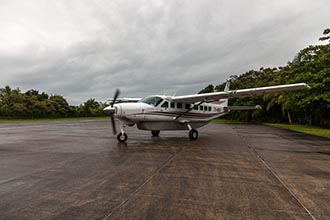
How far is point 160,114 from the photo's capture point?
448 inches

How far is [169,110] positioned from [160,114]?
0.65 metres

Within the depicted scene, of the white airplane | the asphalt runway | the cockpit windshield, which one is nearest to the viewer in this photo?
the asphalt runway

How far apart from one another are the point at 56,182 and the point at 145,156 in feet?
10.3

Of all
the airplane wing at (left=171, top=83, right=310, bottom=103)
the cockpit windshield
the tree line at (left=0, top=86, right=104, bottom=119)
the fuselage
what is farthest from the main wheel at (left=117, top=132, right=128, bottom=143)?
the tree line at (left=0, top=86, right=104, bottom=119)

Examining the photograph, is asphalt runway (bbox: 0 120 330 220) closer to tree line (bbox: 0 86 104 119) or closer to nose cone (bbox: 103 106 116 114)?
nose cone (bbox: 103 106 116 114)

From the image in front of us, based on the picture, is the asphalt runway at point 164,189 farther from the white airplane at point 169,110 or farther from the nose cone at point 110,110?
the white airplane at point 169,110

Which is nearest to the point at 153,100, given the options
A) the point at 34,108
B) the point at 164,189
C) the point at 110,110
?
the point at 110,110

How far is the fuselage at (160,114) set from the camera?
10.3 metres

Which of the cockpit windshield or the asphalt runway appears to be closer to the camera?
the asphalt runway

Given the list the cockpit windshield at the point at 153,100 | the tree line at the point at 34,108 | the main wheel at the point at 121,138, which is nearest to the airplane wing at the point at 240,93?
the cockpit windshield at the point at 153,100

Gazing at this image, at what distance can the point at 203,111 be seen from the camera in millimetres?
13531

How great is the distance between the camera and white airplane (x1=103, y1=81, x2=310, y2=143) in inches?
399

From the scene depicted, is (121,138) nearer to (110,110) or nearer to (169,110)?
(110,110)

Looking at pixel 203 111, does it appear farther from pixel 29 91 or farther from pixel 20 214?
pixel 29 91
